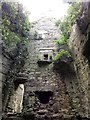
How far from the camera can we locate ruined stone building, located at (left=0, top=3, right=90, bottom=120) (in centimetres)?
594

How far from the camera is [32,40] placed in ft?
31.3

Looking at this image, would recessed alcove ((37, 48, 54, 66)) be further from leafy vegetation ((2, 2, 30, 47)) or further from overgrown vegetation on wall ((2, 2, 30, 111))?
leafy vegetation ((2, 2, 30, 47))

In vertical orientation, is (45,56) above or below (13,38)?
below

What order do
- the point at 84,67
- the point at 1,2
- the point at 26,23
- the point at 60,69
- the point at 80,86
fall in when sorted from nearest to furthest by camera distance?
the point at 84,67 < the point at 80,86 < the point at 60,69 < the point at 1,2 < the point at 26,23

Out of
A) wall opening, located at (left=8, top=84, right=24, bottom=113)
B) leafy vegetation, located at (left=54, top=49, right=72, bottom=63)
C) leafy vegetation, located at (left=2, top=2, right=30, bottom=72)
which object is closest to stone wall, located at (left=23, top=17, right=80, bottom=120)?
leafy vegetation, located at (left=54, top=49, right=72, bottom=63)

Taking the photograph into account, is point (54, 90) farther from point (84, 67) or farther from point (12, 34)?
point (12, 34)

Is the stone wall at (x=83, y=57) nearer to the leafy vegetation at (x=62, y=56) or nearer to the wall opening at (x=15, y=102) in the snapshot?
the leafy vegetation at (x=62, y=56)

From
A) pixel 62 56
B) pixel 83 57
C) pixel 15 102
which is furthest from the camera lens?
pixel 15 102

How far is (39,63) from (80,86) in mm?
1933

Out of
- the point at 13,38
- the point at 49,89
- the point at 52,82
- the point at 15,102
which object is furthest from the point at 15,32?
the point at 49,89

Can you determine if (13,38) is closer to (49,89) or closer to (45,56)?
(45,56)

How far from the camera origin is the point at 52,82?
Result: 7.20 metres

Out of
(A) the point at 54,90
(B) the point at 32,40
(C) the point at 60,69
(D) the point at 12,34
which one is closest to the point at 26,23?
(B) the point at 32,40

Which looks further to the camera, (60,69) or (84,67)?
(60,69)
